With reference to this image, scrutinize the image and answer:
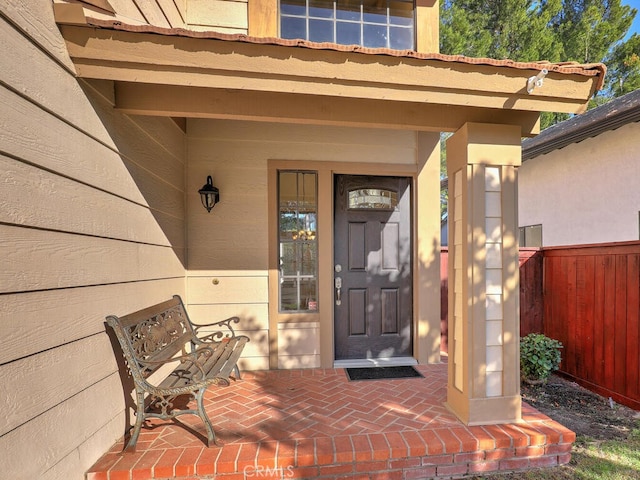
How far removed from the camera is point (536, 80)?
5.63 ft

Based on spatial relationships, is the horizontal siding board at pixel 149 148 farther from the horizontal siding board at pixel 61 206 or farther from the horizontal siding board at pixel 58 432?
the horizontal siding board at pixel 58 432

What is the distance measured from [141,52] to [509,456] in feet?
10.5

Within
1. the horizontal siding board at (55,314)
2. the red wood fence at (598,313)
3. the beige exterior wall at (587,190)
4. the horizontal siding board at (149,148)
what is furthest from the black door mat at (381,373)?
the beige exterior wall at (587,190)

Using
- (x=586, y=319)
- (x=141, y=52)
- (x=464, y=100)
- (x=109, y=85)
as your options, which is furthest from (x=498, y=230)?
(x=109, y=85)

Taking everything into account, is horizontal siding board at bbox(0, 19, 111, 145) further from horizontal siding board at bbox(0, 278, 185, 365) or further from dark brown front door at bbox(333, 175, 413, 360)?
dark brown front door at bbox(333, 175, 413, 360)

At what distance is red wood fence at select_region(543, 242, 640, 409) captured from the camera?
2611 millimetres

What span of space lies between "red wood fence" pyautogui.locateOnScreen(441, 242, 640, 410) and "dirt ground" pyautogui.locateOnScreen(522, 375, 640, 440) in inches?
4.9

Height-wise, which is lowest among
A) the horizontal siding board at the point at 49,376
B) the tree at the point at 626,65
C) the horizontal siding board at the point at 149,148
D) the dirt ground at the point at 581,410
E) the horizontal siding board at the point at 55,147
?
the dirt ground at the point at 581,410

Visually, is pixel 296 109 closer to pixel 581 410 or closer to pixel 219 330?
pixel 219 330

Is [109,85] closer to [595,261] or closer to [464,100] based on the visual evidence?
[464,100]

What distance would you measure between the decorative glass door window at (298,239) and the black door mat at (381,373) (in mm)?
782

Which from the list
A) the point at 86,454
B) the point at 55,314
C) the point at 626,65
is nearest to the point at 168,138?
the point at 55,314

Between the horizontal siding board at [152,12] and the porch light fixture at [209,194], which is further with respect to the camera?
the porch light fixture at [209,194]

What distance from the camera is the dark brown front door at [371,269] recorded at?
3342 mm
